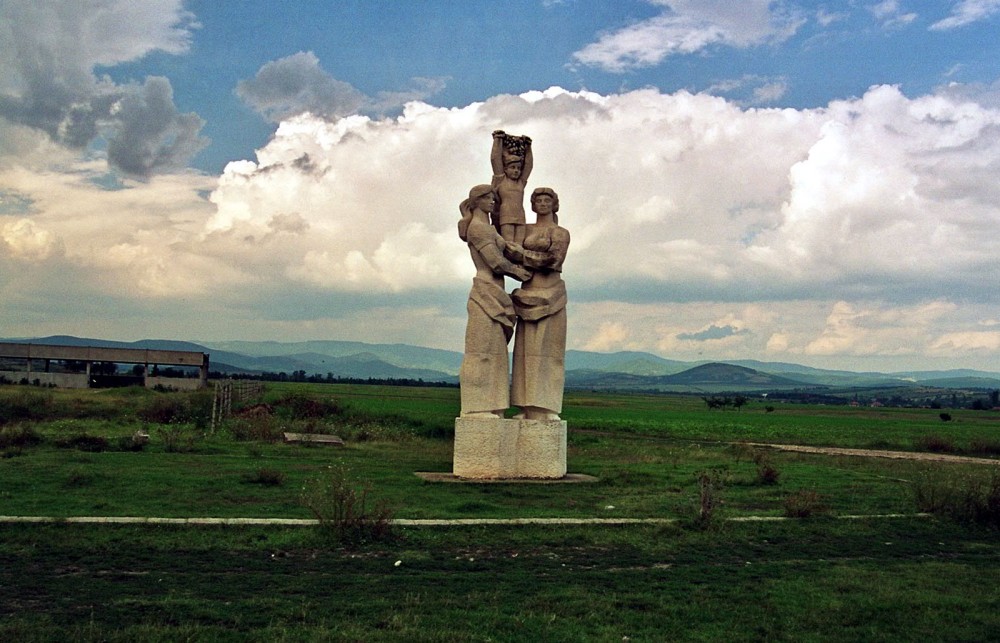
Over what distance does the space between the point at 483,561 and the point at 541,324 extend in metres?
8.35

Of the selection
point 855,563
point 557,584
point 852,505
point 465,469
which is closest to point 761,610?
point 557,584

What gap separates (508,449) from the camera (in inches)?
664

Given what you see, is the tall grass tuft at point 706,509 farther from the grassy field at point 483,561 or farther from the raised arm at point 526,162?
the raised arm at point 526,162

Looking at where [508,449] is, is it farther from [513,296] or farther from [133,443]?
[133,443]

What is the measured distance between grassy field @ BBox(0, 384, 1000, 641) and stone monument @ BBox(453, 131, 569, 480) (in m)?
1.24

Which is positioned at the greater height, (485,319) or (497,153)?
(497,153)

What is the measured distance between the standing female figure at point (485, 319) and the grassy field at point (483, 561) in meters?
2.06

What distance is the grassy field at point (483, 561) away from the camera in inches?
293

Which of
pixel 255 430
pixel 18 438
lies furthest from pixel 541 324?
pixel 18 438

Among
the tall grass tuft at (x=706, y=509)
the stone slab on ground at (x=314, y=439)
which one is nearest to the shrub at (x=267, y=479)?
the tall grass tuft at (x=706, y=509)

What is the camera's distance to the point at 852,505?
14766 mm

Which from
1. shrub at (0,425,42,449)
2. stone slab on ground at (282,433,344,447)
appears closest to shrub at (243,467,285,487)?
shrub at (0,425,42,449)

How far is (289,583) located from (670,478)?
10940mm

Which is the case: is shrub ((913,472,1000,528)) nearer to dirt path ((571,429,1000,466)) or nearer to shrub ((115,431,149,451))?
dirt path ((571,429,1000,466))
